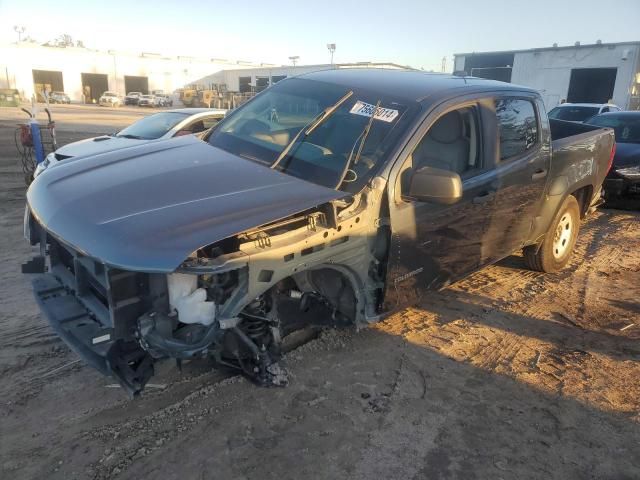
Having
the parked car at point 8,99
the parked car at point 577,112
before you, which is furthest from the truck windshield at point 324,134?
the parked car at point 8,99

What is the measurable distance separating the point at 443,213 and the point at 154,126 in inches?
251

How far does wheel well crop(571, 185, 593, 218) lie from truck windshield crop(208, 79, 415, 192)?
3.42 meters

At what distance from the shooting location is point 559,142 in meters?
5.07

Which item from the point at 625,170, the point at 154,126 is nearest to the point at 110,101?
the point at 154,126

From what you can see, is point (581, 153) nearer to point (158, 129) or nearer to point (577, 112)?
point (158, 129)

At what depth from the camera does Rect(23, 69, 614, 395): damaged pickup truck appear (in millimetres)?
2574

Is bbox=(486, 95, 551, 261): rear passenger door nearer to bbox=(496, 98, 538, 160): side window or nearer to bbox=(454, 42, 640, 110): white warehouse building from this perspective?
bbox=(496, 98, 538, 160): side window

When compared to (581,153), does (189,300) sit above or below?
below

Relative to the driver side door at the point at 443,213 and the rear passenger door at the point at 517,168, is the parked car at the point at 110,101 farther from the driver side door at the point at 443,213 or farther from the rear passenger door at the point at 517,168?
the driver side door at the point at 443,213

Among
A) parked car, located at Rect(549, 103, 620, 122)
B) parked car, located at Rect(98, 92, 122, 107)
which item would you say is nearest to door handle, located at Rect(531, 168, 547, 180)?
parked car, located at Rect(549, 103, 620, 122)

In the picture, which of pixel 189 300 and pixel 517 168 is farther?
pixel 517 168

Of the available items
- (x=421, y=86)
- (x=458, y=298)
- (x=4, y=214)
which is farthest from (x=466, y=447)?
(x=4, y=214)

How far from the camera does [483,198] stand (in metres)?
3.99

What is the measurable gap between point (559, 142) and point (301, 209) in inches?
141
